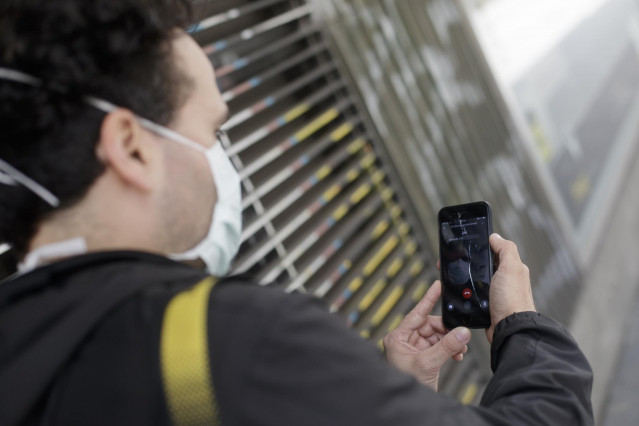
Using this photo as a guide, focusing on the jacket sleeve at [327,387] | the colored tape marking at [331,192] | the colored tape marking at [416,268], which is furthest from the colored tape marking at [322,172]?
the jacket sleeve at [327,387]

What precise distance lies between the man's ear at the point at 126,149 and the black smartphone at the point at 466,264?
887mm

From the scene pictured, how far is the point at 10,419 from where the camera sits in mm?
903

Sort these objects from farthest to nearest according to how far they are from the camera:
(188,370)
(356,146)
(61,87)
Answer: (356,146) → (61,87) → (188,370)

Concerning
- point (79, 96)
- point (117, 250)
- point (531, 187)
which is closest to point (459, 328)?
point (117, 250)

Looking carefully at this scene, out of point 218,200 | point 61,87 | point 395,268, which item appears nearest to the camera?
point 61,87

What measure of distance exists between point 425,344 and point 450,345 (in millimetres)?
140

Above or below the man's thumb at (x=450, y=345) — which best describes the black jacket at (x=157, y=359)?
above

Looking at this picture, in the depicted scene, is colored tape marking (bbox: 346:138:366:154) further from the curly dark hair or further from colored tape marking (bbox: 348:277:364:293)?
the curly dark hair

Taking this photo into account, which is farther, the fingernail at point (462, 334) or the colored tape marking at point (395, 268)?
the colored tape marking at point (395, 268)

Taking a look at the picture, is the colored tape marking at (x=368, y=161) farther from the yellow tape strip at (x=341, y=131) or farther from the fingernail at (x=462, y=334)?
the fingernail at (x=462, y=334)

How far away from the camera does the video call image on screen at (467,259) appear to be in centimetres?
168

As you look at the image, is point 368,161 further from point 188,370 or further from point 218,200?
point 188,370

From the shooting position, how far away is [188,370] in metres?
0.89

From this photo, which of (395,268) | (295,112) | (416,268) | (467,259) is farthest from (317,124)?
(467,259)
